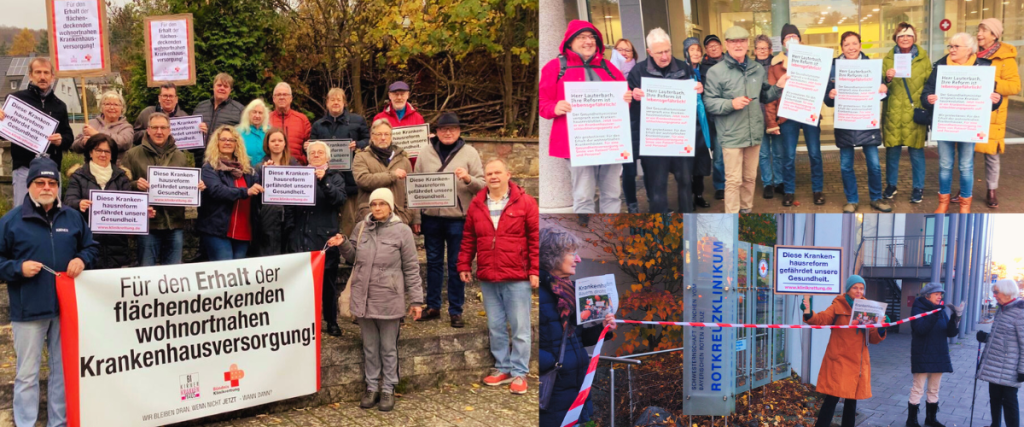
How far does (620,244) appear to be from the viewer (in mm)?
5469

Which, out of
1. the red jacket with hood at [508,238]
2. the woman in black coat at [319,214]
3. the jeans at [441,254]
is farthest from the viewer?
the jeans at [441,254]

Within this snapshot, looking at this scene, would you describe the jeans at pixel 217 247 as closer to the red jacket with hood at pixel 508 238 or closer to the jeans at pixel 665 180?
the red jacket with hood at pixel 508 238

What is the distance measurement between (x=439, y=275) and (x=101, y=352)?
9.22 ft

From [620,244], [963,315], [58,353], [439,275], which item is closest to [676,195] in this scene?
[620,244]

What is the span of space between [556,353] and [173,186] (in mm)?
3128

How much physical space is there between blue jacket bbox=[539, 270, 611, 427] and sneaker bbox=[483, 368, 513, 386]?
175 cm

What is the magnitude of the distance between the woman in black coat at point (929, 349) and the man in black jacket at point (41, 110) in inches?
254

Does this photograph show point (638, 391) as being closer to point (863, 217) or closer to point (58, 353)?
point (863, 217)

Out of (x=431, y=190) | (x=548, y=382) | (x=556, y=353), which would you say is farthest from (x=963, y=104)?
(x=431, y=190)

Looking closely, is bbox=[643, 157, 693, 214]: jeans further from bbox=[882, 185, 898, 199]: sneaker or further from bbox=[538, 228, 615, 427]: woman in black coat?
bbox=[882, 185, 898, 199]: sneaker

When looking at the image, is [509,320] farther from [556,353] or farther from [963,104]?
[963,104]

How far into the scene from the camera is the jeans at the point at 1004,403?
5.27 m

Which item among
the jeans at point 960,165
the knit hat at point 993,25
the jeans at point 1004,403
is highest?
the knit hat at point 993,25

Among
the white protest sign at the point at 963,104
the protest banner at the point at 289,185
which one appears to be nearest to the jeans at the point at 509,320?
the protest banner at the point at 289,185
